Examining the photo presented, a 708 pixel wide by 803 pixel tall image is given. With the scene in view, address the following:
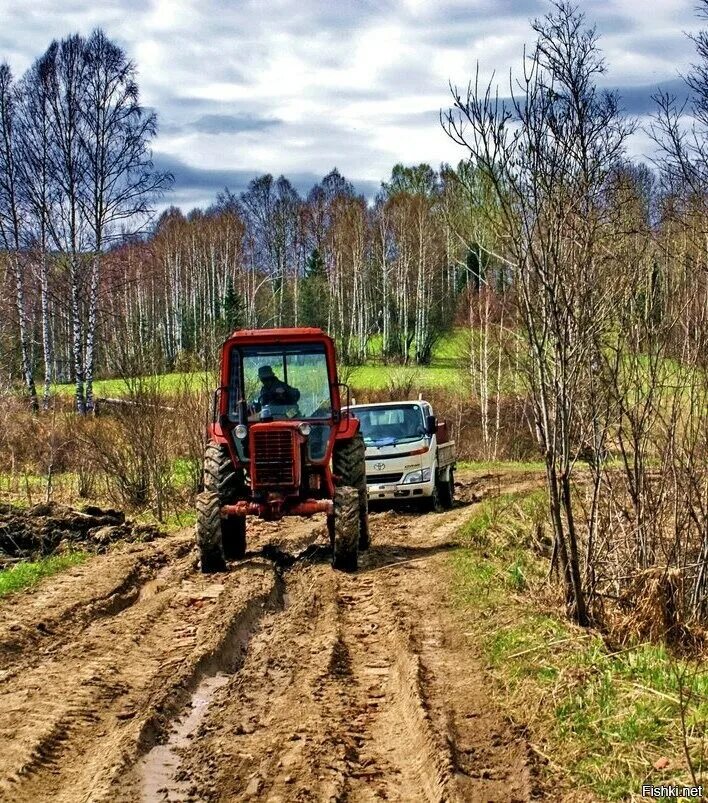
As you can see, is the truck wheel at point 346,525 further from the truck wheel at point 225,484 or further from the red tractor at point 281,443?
the truck wheel at point 225,484

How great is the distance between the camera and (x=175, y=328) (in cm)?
5247

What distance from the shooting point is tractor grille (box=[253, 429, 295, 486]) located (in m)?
10.1

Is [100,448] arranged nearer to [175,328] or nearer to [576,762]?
[576,762]

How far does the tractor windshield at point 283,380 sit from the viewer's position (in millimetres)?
10602

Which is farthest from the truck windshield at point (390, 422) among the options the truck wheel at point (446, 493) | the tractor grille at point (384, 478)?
the truck wheel at point (446, 493)

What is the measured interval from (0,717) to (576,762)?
3304mm

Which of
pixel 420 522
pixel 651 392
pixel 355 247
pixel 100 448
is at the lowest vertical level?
pixel 420 522

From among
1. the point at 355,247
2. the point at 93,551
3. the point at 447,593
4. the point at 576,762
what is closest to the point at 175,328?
the point at 355,247

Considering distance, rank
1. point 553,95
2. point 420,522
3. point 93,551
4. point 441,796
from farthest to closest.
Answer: point 420,522, point 93,551, point 553,95, point 441,796

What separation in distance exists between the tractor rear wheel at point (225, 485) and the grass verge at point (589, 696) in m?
3.00

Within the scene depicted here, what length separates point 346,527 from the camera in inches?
389

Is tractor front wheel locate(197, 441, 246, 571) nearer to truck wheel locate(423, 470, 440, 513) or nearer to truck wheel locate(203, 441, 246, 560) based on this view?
truck wheel locate(203, 441, 246, 560)

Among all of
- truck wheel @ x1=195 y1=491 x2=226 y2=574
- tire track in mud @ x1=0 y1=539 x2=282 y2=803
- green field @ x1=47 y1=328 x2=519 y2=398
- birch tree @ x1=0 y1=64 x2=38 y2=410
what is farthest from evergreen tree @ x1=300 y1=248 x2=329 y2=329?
tire track in mud @ x1=0 y1=539 x2=282 y2=803

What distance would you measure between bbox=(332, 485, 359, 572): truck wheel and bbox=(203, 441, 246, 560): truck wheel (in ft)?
3.87
